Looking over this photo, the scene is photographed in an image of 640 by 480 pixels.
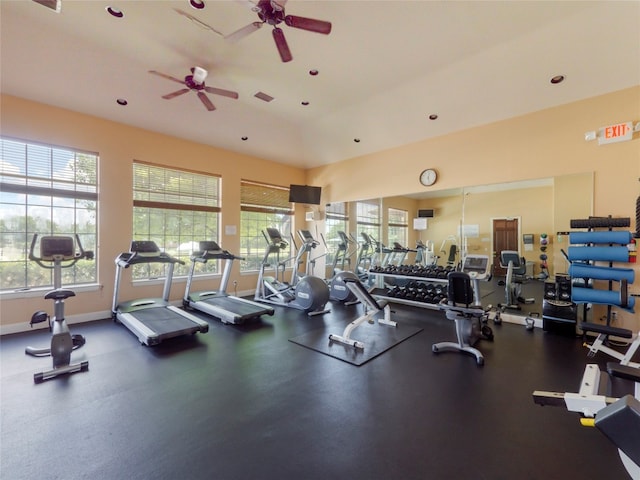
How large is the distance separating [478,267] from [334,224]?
4.29m

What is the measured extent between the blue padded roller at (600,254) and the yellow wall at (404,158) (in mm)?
633

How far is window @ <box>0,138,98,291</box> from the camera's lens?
422cm

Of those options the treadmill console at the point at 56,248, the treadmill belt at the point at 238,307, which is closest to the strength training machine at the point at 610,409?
the treadmill belt at the point at 238,307

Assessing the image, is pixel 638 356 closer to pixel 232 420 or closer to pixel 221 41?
pixel 232 420

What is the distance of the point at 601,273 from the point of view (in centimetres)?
365

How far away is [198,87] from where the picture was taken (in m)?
4.06

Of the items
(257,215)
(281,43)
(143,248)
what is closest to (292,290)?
(257,215)

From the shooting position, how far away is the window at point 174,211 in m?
5.49

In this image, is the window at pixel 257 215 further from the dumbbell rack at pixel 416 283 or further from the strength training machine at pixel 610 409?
the strength training machine at pixel 610 409

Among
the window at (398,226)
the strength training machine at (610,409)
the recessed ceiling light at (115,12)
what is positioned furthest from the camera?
the window at (398,226)

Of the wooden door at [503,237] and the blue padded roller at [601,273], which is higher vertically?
the wooden door at [503,237]

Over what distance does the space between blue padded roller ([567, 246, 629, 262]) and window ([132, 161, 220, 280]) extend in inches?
250

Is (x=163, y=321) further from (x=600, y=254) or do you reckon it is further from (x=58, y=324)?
(x=600, y=254)

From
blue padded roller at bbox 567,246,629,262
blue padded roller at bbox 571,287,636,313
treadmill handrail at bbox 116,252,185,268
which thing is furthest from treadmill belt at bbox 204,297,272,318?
Result: blue padded roller at bbox 567,246,629,262
